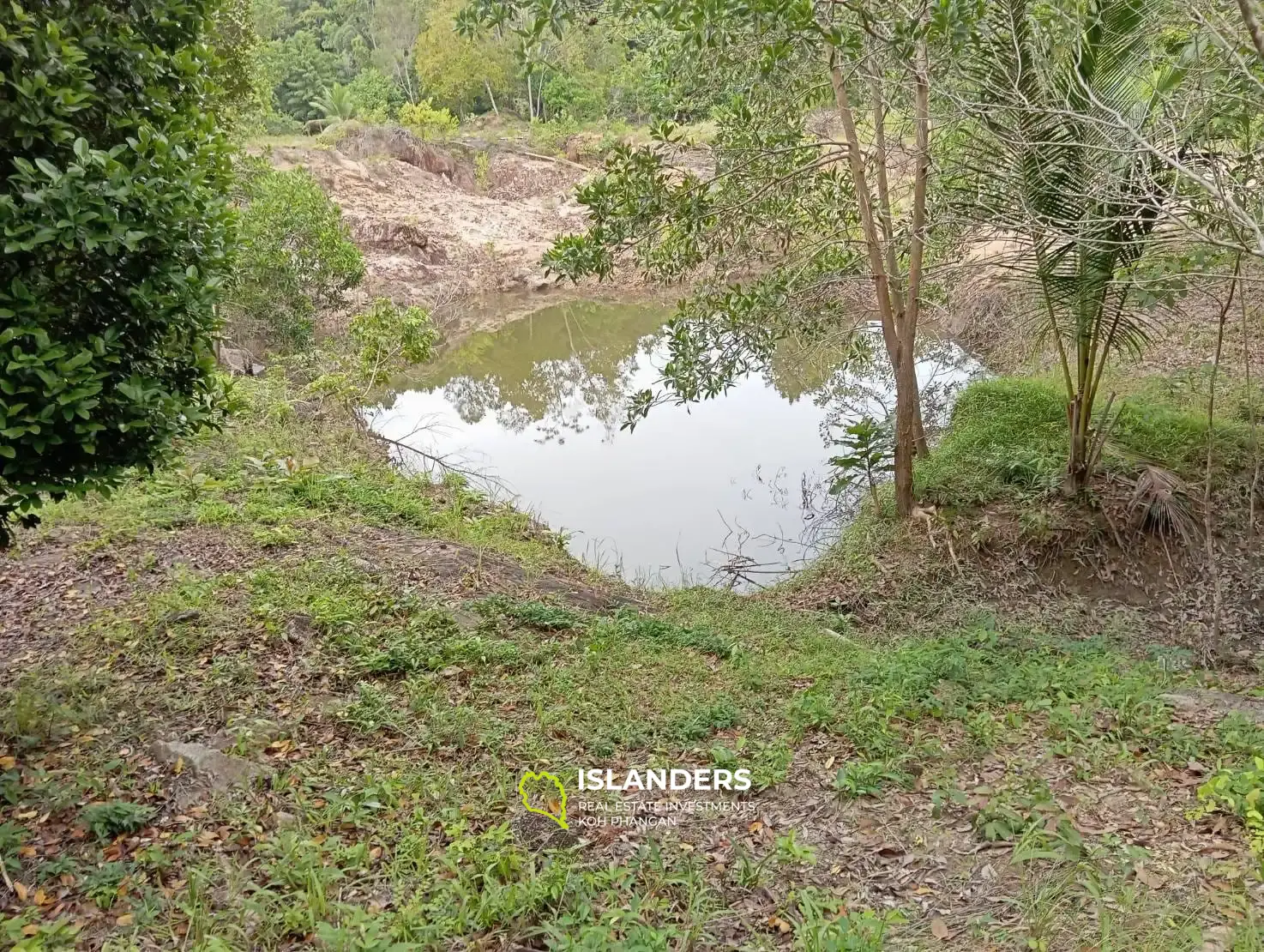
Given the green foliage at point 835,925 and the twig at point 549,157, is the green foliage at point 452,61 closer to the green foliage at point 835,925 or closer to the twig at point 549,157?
the twig at point 549,157

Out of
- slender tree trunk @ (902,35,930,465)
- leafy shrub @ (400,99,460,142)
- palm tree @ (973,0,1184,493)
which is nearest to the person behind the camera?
palm tree @ (973,0,1184,493)

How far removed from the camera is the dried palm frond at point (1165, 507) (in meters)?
6.18

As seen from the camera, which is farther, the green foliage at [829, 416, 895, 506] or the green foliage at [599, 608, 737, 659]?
the green foliage at [829, 416, 895, 506]

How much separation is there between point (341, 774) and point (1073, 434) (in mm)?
5784

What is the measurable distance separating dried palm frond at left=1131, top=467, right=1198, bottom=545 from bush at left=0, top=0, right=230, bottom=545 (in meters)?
6.36

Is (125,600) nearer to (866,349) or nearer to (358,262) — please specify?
(866,349)

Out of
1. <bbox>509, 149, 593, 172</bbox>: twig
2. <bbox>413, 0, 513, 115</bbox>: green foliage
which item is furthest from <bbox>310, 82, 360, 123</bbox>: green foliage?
<bbox>509, 149, 593, 172</bbox>: twig

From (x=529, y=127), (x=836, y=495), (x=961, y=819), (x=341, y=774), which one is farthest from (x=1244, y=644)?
(x=529, y=127)

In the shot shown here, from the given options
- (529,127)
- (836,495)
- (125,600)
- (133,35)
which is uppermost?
(529,127)

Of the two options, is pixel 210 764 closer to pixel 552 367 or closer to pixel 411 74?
pixel 552 367

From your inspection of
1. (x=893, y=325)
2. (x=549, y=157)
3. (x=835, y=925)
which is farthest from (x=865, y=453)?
(x=549, y=157)

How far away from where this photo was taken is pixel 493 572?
6.01m

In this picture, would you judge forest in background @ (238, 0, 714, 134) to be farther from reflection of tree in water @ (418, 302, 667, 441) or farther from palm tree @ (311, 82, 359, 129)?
reflection of tree in water @ (418, 302, 667, 441)

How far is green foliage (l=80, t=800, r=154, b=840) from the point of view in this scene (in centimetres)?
294
